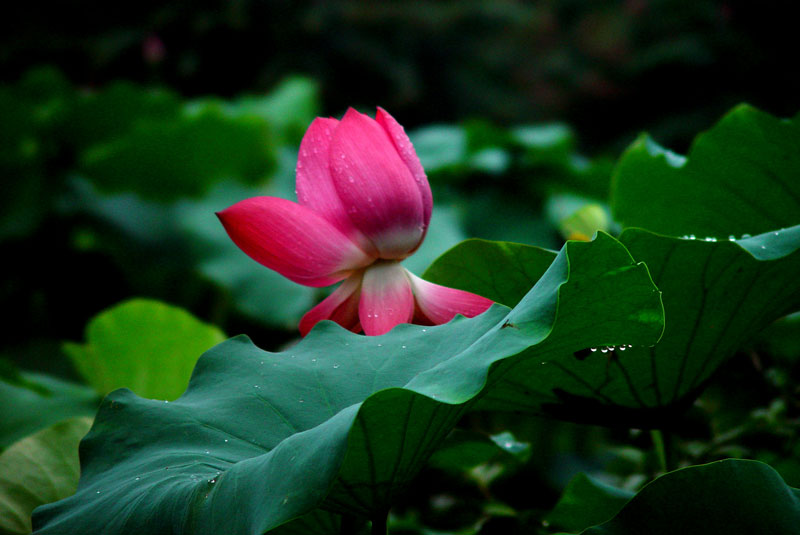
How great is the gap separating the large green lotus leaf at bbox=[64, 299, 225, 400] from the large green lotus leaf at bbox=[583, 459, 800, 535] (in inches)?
22.2

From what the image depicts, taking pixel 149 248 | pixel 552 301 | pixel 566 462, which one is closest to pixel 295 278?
pixel 552 301

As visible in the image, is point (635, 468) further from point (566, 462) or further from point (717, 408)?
point (566, 462)

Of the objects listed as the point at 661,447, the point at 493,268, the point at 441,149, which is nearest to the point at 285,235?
the point at 493,268

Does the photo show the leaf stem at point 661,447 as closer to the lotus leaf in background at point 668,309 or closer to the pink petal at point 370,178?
the lotus leaf in background at point 668,309

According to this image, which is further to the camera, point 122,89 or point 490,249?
point 122,89

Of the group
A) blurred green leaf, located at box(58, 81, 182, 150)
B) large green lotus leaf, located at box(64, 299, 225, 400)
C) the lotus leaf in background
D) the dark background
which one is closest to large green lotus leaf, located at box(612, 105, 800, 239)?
the lotus leaf in background

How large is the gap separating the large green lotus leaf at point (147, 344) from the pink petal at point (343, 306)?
0.35 m

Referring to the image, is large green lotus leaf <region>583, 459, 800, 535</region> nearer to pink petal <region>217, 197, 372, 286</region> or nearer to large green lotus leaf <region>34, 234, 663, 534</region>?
large green lotus leaf <region>34, 234, 663, 534</region>

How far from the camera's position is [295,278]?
496mm

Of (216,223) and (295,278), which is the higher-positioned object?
(295,278)

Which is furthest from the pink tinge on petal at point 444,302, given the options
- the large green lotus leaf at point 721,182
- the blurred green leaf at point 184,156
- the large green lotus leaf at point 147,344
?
the blurred green leaf at point 184,156

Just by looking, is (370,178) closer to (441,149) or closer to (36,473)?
(36,473)

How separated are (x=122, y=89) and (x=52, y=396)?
4.84 feet

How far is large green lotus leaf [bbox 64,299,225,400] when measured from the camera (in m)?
0.81
